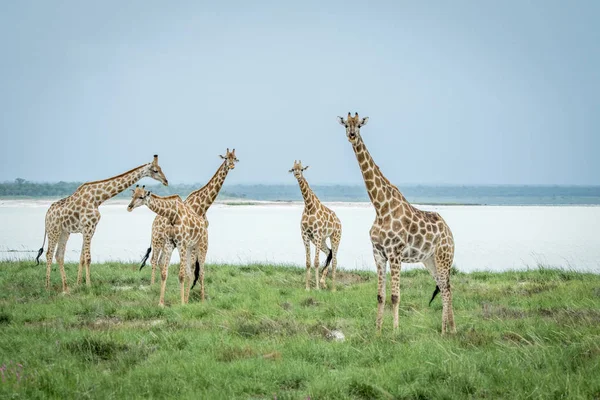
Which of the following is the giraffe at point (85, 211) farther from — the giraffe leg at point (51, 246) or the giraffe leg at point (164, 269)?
the giraffe leg at point (164, 269)

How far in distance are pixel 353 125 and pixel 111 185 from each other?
694cm

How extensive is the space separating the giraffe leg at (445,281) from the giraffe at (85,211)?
6793 mm

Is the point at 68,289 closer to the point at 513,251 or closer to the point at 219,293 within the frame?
the point at 219,293

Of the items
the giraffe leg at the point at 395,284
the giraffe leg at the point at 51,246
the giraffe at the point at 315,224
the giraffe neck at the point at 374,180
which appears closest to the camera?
the giraffe leg at the point at 395,284

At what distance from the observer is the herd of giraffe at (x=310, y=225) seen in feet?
34.0

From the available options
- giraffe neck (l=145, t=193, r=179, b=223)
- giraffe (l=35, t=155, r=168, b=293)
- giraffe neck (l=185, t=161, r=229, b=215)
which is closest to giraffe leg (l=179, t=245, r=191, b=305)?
giraffe neck (l=145, t=193, r=179, b=223)

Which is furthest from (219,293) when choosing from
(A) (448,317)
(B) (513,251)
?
(B) (513,251)

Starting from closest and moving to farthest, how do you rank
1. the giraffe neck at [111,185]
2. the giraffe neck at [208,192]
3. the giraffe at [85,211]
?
the giraffe at [85,211], the giraffe neck at [111,185], the giraffe neck at [208,192]

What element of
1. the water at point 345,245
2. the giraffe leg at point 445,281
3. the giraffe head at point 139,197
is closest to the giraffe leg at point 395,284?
the giraffe leg at point 445,281

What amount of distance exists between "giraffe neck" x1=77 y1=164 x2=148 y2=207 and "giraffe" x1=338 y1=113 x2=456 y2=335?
623cm

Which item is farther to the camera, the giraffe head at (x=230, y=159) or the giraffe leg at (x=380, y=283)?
the giraffe head at (x=230, y=159)

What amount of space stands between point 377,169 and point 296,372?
4.02 m

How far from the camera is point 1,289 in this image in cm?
1446

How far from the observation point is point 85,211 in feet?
47.6
